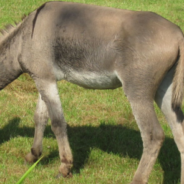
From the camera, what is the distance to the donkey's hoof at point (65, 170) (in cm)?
490

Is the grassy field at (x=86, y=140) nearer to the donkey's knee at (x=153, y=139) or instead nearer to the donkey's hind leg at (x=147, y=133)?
the donkey's hind leg at (x=147, y=133)

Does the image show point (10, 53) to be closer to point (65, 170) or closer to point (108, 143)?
point (65, 170)

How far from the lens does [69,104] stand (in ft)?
23.8

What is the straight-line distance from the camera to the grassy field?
16.4 feet

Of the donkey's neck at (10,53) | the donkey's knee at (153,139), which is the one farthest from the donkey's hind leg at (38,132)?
the donkey's knee at (153,139)

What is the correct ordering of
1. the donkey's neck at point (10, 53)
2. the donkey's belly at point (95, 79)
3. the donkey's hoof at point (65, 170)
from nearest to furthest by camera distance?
the donkey's belly at point (95, 79) < the donkey's hoof at point (65, 170) < the donkey's neck at point (10, 53)

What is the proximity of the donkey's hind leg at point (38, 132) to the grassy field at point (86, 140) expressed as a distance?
13 cm

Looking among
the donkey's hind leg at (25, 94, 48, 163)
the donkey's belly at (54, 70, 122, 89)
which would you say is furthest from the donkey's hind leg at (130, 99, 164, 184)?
the donkey's hind leg at (25, 94, 48, 163)

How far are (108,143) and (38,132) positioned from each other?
106cm

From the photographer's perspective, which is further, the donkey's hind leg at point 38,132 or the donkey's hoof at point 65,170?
the donkey's hind leg at point 38,132

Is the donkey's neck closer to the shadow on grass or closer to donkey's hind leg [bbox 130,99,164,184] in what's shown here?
the shadow on grass

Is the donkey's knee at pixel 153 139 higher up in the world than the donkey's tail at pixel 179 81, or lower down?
lower down

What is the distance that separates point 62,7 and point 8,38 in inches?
33.1

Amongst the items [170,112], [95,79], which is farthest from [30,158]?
[170,112]
